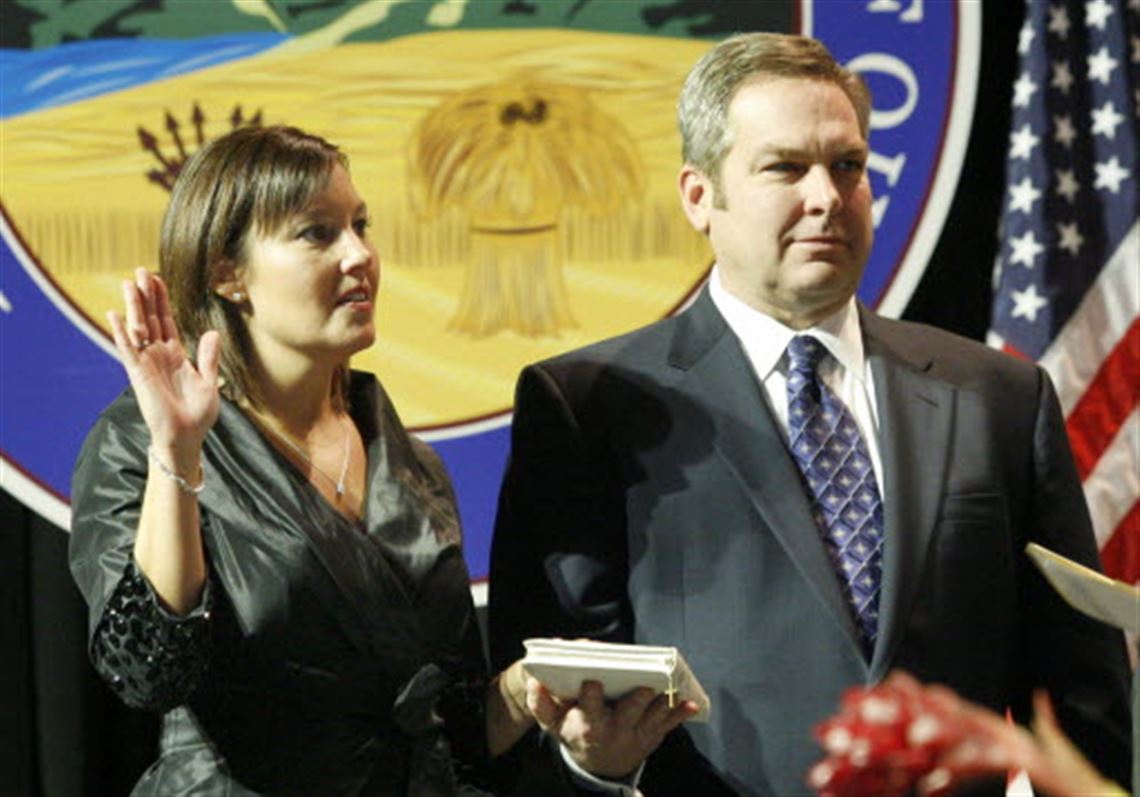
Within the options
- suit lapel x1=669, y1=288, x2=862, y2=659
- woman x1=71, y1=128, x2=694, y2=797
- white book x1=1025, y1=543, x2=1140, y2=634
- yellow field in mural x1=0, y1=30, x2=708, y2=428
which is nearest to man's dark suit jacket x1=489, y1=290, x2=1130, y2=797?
suit lapel x1=669, y1=288, x2=862, y2=659

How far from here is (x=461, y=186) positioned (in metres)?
3.66

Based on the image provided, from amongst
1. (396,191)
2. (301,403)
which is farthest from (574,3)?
(301,403)

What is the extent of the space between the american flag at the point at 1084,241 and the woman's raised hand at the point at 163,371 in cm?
161

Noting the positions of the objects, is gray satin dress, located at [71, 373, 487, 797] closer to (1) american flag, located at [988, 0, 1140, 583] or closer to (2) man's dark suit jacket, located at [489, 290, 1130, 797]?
(2) man's dark suit jacket, located at [489, 290, 1130, 797]

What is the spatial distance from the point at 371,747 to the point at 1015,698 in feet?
2.53

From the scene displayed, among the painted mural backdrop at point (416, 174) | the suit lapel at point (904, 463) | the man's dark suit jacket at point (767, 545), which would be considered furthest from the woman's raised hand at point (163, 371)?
the painted mural backdrop at point (416, 174)

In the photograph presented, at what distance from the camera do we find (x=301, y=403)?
8.57 ft

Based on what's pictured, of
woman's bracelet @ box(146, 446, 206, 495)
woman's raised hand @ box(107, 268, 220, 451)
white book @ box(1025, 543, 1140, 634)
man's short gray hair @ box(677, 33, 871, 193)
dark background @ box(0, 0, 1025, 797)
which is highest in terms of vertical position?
man's short gray hair @ box(677, 33, 871, 193)

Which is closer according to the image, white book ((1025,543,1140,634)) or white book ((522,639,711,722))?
white book ((1025,543,1140,634))

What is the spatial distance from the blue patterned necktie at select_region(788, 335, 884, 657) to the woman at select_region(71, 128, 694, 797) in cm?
30

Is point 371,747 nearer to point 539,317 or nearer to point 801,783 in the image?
point 801,783

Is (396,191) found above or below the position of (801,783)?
above

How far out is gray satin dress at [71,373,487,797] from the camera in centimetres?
244

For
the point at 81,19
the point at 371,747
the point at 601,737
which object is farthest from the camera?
the point at 81,19
